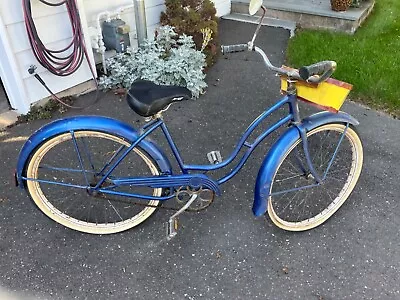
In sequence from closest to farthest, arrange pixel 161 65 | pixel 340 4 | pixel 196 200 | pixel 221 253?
1. pixel 221 253
2. pixel 196 200
3. pixel 161 65
4. pixel 340 4

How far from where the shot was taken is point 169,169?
2.25m

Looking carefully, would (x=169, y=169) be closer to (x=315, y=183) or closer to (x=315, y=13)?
(x=315, y=183)

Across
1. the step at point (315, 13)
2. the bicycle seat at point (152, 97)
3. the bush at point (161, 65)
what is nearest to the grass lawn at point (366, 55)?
the step at point (315, 13)

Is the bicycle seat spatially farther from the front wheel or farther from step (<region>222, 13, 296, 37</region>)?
step (<region>222, 13, 296, 37</region>)

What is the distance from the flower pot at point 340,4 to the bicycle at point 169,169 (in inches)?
112

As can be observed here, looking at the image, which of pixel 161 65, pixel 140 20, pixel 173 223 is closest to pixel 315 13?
pixel 140 20

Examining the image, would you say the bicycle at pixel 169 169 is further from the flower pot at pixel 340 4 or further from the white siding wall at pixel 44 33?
the flower pot at pixel 340 4

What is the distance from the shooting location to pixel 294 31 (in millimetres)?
5184

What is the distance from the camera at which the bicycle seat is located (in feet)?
6.53

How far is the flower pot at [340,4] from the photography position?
510 centimetres

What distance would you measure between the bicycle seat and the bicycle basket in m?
0.58

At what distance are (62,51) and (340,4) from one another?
11.5 feet

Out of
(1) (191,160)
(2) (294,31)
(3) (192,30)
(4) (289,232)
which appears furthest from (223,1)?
(4) (289,232)

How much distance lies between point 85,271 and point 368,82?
3.14 m
